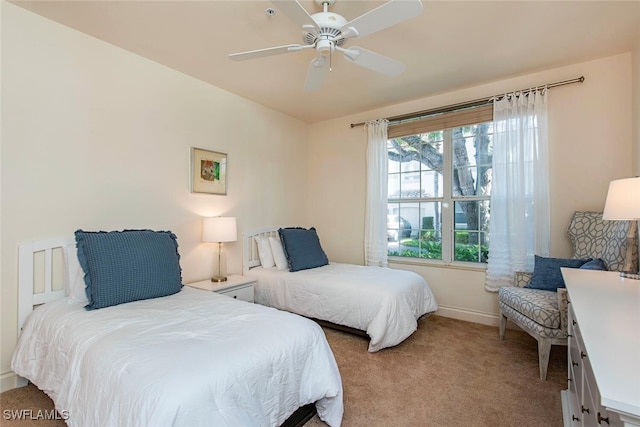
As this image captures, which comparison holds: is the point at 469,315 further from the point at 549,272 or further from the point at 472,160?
the point at 472,160

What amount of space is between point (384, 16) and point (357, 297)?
2.14 metres

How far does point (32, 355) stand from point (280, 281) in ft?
6.43

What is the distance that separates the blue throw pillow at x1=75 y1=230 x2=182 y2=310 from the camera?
6.40ft

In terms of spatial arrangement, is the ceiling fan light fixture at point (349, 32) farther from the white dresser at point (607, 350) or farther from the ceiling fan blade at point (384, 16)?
the white dresser at point (607, 350)

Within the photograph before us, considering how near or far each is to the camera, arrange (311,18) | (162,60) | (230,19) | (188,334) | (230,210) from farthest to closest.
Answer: (230,210)
(162,60)
(230,19)
(311,18)
(188,334)

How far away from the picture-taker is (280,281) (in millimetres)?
3287

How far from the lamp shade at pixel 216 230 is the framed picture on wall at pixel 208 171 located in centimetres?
39

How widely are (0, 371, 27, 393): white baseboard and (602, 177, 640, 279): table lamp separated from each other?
13.3ft

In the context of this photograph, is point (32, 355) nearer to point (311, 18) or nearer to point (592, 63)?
point (311, 18)

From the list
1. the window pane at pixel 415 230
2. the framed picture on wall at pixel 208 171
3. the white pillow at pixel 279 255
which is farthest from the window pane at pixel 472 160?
the framed picture on wall at pixel 208 171

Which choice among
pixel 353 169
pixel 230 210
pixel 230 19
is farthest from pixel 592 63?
pixel 230 210

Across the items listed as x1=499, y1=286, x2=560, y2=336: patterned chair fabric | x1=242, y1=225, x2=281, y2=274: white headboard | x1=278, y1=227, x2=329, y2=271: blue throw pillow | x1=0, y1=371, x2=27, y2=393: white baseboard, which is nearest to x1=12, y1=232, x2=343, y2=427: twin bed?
x1=0, y1=371, x2=27, y2=393: white baseboard

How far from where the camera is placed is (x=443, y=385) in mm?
2154

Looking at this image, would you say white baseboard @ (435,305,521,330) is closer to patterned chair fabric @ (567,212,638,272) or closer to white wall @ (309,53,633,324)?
white wall @ (309,53,633,324)
